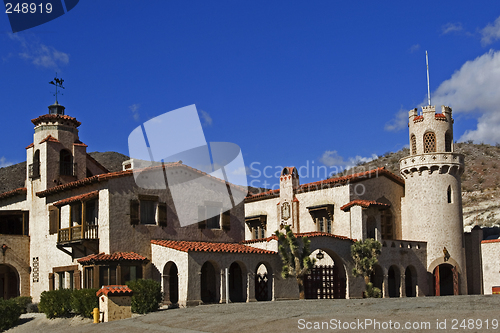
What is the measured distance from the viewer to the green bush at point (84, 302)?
91.7ft

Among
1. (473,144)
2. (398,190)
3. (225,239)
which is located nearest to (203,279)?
(225,239)

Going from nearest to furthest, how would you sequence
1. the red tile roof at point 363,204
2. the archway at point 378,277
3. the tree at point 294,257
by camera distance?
1. the tree at point 294,257
2. the red tile roof at point 363,204
3. the archway at point 378,277

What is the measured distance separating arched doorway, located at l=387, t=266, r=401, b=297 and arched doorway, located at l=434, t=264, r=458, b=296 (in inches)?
110

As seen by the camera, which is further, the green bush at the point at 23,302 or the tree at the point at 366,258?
the tree at the point at 366,258

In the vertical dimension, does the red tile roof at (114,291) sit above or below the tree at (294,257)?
below

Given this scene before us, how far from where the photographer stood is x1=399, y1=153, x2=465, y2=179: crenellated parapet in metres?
40.0

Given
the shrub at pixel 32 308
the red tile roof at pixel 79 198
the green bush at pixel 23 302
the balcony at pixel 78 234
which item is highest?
the red tile roof at pixel 79 198

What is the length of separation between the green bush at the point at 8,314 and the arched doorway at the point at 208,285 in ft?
31.9

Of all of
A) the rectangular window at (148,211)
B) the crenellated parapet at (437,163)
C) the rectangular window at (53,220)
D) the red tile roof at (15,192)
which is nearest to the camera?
the rectangular window at (148,211)

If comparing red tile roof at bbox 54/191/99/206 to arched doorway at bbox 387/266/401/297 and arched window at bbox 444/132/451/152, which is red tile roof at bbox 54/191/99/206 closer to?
arched doorway at bbox 387/266/401/297

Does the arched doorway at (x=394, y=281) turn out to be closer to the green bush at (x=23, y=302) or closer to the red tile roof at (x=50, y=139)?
the green bush at (x=23, y=302)

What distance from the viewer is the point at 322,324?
18.7 metres

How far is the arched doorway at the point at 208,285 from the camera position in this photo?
32969 mm

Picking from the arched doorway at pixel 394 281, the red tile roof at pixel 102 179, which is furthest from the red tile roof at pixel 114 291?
the arched doorway at pixel 394 281
